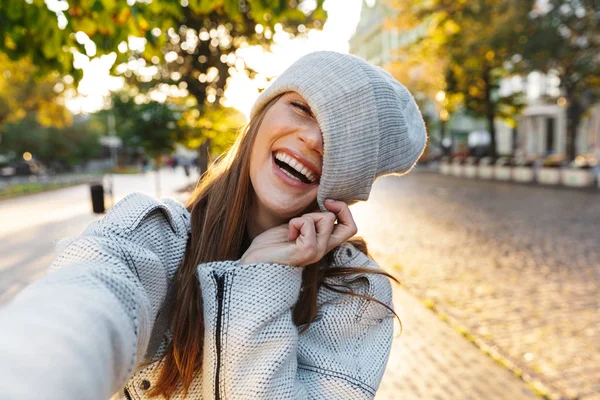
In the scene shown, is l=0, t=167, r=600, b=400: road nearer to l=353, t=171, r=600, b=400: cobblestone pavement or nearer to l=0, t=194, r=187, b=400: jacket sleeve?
l=353, t=171, r=600, b=400: cobblestone pavement

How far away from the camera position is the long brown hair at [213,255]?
133 cm

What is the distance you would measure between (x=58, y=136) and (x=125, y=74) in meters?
40.3

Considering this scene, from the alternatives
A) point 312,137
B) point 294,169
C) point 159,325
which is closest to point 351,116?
point 312,137

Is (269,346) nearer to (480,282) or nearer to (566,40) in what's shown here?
(480,282)

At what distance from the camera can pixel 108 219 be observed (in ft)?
4.06

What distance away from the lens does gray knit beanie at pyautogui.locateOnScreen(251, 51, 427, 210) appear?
1.45 m

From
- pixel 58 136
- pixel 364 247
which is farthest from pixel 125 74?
pixel 58 136

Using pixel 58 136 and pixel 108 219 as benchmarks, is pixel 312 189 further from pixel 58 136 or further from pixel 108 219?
pixel 58 136

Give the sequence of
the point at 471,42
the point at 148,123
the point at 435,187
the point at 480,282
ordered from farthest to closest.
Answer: the point at 435,187 → the point at 471,42 → the point at 148,123 → the point at 480,282

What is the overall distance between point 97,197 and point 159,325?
8.45 metres

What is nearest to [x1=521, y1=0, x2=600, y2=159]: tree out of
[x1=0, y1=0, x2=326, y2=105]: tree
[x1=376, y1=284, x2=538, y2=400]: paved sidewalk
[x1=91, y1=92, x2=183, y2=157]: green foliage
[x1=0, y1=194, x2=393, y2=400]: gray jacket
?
[x1=91, y1=92, x2=183, y2=157]: green foliage

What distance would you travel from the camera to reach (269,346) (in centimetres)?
125

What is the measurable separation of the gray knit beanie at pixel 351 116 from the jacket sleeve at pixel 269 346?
0.33m

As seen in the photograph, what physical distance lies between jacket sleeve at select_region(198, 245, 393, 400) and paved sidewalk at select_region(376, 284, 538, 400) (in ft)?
8.34
